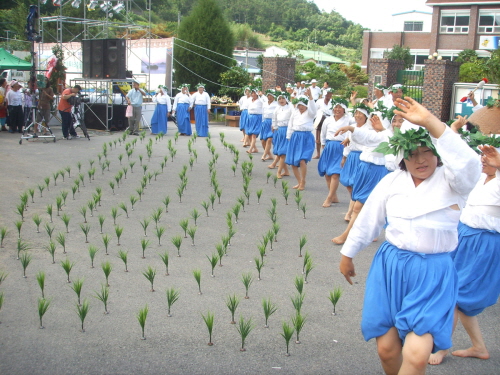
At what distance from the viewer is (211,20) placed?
26.6 meters

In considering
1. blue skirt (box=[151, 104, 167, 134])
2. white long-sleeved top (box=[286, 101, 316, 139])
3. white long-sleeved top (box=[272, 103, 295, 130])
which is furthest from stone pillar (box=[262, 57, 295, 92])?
white long-sleeved top (box=[286, 101, 316, 139])

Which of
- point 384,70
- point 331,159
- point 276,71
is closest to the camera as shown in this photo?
point 331,159

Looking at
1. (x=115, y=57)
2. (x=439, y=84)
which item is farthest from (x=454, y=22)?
(x=115, y=57)

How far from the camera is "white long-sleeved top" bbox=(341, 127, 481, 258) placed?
3.12 metres

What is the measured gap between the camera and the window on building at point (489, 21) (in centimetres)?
3994

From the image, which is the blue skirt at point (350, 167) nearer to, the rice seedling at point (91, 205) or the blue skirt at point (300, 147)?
the blue skirt at point (300, 147)

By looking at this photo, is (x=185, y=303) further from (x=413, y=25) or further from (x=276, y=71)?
(x=413, y=25)

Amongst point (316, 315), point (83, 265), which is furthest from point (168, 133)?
point (316, 315)

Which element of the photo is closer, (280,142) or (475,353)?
(475,353)

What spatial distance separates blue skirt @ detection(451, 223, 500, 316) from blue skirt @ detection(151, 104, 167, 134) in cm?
1629

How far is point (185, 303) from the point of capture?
527cm

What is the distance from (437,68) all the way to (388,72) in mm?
2093

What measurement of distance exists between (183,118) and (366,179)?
12638mm

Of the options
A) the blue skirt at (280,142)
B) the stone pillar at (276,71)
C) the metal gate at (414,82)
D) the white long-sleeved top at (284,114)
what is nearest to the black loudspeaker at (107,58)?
the stone pillar at (276,71)
